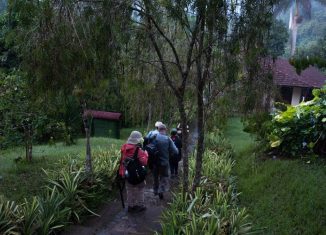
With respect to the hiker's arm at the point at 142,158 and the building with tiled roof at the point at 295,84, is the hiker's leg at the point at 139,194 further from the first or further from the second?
the building with tiled roof at the point at 295,84

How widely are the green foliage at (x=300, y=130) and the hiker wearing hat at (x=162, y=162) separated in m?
2.81

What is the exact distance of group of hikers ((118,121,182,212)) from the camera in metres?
7.36

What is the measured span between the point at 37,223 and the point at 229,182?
4.35 metres

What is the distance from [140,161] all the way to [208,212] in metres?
1.77

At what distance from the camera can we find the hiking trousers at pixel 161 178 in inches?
327

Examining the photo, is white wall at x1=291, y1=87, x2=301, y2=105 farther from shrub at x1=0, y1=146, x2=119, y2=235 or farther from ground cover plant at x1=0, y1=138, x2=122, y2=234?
shrub at x1=0, y1=146, x2=119, y2=235

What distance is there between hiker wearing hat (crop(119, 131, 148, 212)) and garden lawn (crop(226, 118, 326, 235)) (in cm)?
204

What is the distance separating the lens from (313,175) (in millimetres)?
7875

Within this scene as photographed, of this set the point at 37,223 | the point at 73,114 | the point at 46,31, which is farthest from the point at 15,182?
the point at 73,114

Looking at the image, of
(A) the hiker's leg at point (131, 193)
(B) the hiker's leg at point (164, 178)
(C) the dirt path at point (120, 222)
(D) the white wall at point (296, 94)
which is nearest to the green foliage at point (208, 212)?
(C) the dirt path at point (120, 222)

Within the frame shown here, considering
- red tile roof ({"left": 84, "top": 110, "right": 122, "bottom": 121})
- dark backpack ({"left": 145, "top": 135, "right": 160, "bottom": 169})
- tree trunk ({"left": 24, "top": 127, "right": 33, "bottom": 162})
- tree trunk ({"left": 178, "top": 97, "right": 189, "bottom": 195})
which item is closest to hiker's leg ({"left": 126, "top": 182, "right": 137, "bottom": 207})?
dark backpack ({"left": 145, "top": 135, "right": 160, "bottom": 169})

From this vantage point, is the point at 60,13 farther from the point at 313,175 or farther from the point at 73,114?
the point at 73,114

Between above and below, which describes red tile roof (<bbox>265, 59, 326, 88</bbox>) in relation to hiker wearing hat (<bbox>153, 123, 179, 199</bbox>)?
above

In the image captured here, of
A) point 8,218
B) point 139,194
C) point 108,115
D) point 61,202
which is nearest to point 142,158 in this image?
point 139,194
